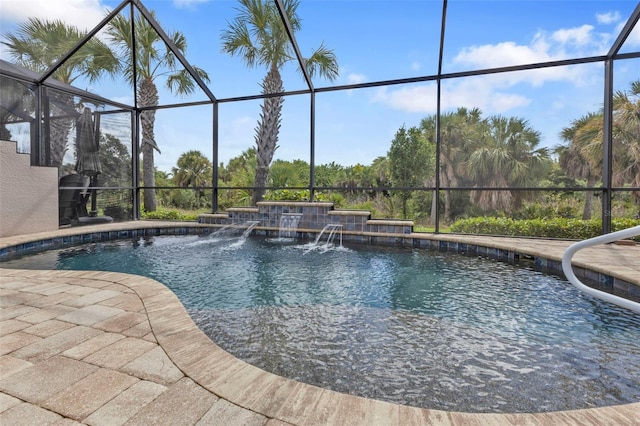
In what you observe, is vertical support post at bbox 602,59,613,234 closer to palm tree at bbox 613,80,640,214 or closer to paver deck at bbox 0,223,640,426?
paver deck at bbox 0,223,640,426

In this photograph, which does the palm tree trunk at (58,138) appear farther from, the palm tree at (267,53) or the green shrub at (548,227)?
the green shrub at (548,227)

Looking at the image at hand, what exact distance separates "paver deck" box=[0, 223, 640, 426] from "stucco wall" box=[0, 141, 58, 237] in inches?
170

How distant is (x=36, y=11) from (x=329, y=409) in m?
12.7

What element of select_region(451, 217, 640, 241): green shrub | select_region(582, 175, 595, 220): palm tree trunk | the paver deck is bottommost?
the paver deck

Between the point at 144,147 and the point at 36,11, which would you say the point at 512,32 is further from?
the point at 36,11

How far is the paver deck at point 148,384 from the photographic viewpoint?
→ 114cm

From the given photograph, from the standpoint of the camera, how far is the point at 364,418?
45.0 inches

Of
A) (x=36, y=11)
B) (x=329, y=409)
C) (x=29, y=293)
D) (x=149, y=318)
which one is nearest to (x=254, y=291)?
(x=149, y=318)

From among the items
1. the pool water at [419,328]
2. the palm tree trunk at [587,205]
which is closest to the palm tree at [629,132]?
the palm tree trunk at [587,205]

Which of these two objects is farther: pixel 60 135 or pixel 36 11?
pixel 36 11

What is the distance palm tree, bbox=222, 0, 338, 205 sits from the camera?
8.34 m

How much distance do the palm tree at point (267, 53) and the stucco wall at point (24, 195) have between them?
13.6ft

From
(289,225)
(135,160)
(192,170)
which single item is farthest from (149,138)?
(289,225)

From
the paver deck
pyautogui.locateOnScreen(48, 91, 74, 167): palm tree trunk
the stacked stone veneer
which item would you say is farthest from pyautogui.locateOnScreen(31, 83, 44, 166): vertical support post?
the paver deck
